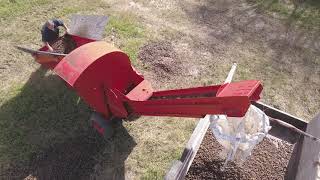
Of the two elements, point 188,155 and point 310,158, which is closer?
point 310,158

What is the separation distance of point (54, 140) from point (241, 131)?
9.69 feet

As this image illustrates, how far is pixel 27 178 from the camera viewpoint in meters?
5.73

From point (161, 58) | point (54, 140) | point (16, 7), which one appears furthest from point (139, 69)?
point (16, 7)

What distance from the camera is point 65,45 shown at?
688 centimetres

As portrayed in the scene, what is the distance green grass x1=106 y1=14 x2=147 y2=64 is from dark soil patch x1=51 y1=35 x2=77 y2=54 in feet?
3.56

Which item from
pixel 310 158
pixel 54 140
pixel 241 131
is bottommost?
pixel 54 140

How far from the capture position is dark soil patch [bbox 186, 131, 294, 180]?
17.4 ft

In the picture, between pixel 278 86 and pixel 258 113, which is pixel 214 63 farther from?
pixel 258 113

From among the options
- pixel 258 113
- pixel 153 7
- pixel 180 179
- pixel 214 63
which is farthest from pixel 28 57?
pixel 258 113

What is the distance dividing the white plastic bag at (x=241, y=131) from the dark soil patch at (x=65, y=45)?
9.93ft

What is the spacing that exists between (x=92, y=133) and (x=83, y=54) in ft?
5.48

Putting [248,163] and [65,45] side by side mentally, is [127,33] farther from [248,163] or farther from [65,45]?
[248,163]

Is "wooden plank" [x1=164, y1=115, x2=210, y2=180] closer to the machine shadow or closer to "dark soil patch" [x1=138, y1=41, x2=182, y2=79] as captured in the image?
the machine shadow

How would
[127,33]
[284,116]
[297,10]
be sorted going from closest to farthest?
[284,116], [127,33], [297,10]
